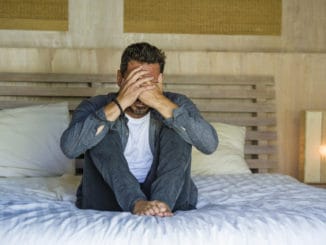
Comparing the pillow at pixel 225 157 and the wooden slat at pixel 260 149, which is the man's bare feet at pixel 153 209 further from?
the wooden slat at pixel 260 149

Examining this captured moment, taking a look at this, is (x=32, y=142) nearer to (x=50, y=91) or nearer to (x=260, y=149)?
(x=50, y=91)

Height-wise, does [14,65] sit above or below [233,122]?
above

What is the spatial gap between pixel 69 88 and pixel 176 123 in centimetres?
157

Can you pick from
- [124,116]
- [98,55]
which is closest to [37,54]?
[98,55]

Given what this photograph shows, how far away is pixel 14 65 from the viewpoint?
347 cm

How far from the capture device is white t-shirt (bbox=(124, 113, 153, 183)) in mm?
2180

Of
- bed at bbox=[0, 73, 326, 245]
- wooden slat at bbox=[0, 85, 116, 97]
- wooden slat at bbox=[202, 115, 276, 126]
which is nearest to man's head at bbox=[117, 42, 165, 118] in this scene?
bed at bbox=[0, 73, 326, 245]

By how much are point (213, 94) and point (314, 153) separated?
0.74m

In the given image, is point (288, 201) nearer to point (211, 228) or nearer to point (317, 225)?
point (317, 225)

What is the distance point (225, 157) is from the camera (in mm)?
3201

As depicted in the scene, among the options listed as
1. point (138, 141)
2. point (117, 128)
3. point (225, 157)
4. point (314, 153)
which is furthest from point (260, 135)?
point (117, 128)

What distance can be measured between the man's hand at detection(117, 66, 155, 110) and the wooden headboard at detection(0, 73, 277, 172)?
4.59ft

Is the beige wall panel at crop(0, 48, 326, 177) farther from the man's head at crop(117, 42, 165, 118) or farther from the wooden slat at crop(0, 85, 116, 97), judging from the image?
the man's head at crop(117, 42, 165, 118)

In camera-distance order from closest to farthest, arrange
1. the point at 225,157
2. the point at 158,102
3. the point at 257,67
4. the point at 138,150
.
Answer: the point at 158,102 → the point at 138,150 → the point at 225,157 → the point at 257,67
